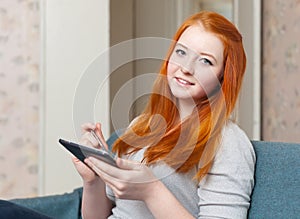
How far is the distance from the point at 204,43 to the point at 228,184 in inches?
11.1

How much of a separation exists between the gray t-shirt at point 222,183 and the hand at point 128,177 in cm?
7

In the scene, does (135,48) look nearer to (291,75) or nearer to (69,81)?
(69,81)

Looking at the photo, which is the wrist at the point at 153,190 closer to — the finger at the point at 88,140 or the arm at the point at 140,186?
the arm at the point at 140,186

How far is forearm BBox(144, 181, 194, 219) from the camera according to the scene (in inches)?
41.2

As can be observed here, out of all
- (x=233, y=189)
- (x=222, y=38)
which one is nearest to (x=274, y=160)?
(x=233, y=189)

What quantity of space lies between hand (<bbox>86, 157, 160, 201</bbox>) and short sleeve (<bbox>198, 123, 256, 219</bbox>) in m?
0.11

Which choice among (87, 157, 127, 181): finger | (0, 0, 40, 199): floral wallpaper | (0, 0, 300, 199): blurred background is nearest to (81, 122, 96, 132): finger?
(87, 157, 127, 181): finger

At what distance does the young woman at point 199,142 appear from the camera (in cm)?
105

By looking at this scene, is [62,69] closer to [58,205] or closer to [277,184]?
[58,205]

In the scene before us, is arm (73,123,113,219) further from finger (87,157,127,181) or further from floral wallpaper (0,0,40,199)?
floral wallpaper (0,0,40,199)

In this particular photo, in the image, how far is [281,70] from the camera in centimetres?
221

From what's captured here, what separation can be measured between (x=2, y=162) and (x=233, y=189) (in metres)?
1.30

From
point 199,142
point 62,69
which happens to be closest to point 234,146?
point 199,142

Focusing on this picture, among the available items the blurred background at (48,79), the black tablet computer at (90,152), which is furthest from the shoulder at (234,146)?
the blurred background at (48,79)
